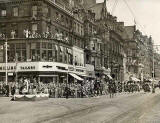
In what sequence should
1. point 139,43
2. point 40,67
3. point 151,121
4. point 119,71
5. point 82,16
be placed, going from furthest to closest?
point 139,43
point 119,71
point 82,16
point 40,67
point 151,121

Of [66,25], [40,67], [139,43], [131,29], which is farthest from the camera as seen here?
[139,43]

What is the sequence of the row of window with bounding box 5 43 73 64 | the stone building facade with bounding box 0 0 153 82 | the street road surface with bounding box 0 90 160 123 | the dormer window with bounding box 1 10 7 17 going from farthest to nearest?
the dormer window with bounding box 1 10 7 17 < the stone building facade with bounding box 0 0 153 82 < the row of window with bounding box 5 43 73 64 < the street road surface with bounding box 0 90 160 123

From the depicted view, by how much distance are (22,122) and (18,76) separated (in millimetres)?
37804

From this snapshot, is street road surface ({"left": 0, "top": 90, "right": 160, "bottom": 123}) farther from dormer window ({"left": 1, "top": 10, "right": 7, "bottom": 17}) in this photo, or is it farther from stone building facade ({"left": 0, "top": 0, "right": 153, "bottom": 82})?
dormer window ({"left": 1, "top": 10, "right": 7, "bottom": 17})

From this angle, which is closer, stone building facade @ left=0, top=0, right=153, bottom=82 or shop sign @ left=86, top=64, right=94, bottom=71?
stone building facade @ left=0, top=0, right=153, bottom=82

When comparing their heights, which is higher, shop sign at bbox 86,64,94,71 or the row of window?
the row of window

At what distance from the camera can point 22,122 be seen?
18109 millimetres

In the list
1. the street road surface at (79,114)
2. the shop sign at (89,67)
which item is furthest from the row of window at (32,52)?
the street road surface at (79,114)

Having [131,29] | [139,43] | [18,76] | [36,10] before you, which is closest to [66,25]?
[36,10]

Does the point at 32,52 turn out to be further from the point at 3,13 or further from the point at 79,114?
the point at 79,114

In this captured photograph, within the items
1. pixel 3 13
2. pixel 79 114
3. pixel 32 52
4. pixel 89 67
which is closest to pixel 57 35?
pixel 32 52

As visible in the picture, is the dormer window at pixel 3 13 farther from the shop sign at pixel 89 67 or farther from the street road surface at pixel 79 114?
the street road surface at pixel 79 114

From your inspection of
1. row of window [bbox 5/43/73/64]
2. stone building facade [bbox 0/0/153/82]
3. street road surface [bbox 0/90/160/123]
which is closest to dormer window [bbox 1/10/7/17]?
stone building facade [bbox 0/0/153/82]

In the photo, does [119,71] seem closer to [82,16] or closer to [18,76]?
[82,16]
